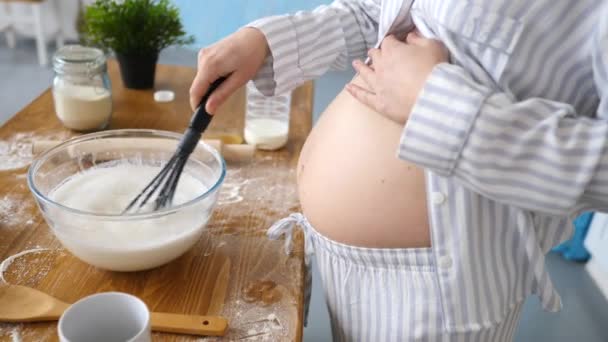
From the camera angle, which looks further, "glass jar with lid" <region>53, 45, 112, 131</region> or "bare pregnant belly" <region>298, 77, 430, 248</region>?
"glass jar with lid" <region>53, 45, 112, 131</region>

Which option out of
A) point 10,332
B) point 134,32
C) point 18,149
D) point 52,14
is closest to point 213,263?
point 10,332

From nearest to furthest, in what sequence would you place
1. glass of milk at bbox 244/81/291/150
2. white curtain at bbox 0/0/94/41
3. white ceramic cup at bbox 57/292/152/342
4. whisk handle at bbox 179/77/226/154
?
white ceramic cup at bbox 57/292/152/342 → whisk handle at bbox 179/77/226/154 → glass of milk at bbox 244/81/291/150 → white curtain at bbox 0/0/94/41

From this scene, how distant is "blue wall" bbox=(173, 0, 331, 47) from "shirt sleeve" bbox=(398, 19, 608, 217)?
8.01 ft

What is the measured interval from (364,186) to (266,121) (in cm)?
44

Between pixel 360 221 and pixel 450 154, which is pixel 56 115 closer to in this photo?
pixel 360 221

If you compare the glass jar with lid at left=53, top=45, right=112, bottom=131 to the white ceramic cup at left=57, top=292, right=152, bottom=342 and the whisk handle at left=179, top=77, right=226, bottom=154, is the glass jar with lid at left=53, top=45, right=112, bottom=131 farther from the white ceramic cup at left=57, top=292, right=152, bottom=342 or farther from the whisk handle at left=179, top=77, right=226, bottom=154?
the white ceramic cup at left=57, top=292, right=152, bottom=342

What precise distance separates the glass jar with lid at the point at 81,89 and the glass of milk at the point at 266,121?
0.28m

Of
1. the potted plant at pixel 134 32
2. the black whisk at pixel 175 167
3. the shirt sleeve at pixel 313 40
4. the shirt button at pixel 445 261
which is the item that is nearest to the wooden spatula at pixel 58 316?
the black whisk at pixel 175 167

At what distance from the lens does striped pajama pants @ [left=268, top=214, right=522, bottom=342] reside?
0.64 metres

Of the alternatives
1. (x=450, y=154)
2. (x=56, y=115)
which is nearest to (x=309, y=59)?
(x=450, y=154)

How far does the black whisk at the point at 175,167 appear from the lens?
707 mm

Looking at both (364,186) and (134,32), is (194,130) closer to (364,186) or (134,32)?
(364,186)

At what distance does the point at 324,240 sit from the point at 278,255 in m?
0.07

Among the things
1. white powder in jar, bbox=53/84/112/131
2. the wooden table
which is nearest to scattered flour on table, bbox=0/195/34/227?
the wooden table
